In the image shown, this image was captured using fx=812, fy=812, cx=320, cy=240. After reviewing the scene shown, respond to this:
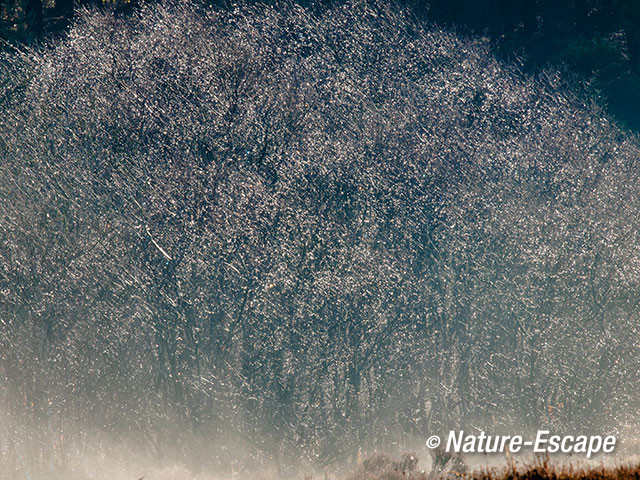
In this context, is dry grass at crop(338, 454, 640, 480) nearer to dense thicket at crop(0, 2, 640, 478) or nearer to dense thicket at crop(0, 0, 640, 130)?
dense thicket at crop(0, 2, 640, 478)

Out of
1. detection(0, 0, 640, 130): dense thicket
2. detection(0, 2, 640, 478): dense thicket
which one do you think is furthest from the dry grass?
detection(0, 0, 640, 130): dense thicket

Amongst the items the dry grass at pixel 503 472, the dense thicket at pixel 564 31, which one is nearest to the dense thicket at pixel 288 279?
the dry grass at pixel 503 472

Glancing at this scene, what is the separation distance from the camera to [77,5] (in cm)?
2952

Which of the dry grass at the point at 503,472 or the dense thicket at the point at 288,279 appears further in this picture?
the dense thicket at the point at 288,279

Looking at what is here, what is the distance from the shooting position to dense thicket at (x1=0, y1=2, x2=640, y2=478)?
19578 mm

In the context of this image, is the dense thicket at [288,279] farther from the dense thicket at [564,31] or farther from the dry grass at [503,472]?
the dense thicket at [564,31]

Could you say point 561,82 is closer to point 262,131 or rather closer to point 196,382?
point 262,131

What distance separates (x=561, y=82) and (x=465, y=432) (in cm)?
1462

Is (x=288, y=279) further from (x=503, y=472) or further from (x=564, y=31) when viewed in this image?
(x=564, y=31)

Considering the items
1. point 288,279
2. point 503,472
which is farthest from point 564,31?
point 503,472

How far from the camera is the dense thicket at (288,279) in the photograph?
19578mm

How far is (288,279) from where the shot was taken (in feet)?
64.6

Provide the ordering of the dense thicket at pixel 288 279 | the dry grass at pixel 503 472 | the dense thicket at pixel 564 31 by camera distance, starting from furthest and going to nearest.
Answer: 1. the dense thicket at pixel 564 31
2. the dense thicket at pixel 288 279
3. the dry grass at pixel 503 472

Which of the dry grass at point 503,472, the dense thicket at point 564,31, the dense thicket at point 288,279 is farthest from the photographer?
the dense thicket at point 564,31
